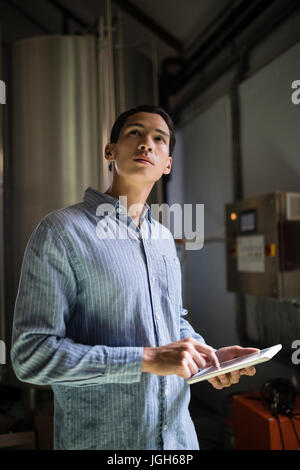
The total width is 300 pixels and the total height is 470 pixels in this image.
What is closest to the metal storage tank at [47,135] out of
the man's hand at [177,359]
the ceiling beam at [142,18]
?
the ceiling beam at [142,18]

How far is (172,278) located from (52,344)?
0.30 metres

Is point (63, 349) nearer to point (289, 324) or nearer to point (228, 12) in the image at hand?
point (289, 324)

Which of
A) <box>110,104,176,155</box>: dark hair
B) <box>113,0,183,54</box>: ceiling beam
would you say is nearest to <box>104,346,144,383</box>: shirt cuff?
<box>110,104,176,155</box>: dark hair

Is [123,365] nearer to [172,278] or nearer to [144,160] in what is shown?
[172,278]

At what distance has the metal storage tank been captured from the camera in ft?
3.98

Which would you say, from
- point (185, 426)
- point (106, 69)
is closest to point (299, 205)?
point (106, 69)

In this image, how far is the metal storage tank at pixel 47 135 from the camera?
3.98ft

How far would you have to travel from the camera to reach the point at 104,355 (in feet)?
2.14

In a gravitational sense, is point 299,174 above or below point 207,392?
above

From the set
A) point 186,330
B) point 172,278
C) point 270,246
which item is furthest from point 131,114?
point 270,246

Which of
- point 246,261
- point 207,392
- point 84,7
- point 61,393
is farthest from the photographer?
point 246,261

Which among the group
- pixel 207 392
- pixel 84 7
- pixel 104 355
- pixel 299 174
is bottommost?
pixel 207 392

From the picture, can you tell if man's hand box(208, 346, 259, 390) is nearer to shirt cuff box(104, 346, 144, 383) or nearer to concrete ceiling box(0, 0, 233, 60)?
shirt cuff box(104, 346, 144, 383)

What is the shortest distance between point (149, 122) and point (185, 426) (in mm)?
664
